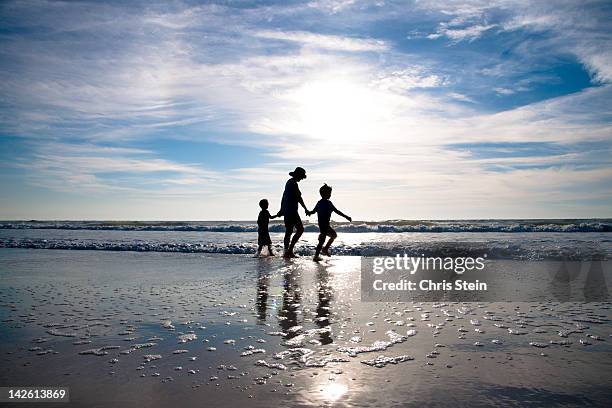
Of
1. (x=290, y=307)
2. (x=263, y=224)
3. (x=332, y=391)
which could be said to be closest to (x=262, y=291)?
(x=290, y=307)

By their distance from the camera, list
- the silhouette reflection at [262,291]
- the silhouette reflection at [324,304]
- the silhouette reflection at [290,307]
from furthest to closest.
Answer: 1. the silhouette reflection at [262,291]
2. the silhouette reflection at [290,307]
3. the silhouette reflection at [324,304]

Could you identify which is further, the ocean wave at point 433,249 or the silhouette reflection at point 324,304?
the ocean wave at point 433,249

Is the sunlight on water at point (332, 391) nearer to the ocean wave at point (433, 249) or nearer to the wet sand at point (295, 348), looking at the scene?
the wet sand at point (295, 348)

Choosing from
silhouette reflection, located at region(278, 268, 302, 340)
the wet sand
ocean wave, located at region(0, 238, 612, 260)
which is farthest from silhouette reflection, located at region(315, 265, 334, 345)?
ocean wave, located at region(0, 238, 612, 260)

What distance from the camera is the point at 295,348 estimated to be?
155 inches

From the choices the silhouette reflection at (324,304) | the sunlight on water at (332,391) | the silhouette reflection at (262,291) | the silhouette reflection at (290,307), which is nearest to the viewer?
the sunlight on water at (332,391)

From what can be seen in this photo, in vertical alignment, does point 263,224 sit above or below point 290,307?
above

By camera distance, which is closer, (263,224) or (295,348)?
(295,348)

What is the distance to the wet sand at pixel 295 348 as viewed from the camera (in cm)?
295

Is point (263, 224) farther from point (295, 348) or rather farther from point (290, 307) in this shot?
point (295, 348)

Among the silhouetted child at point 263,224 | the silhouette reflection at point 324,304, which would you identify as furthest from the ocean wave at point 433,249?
the silhouette reflection at point 324,304

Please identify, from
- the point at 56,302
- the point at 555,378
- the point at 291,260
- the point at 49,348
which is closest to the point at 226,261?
the point at 291,260

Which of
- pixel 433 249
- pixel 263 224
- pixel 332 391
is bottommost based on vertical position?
pixel 332 391

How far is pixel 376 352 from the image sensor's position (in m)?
3.85
